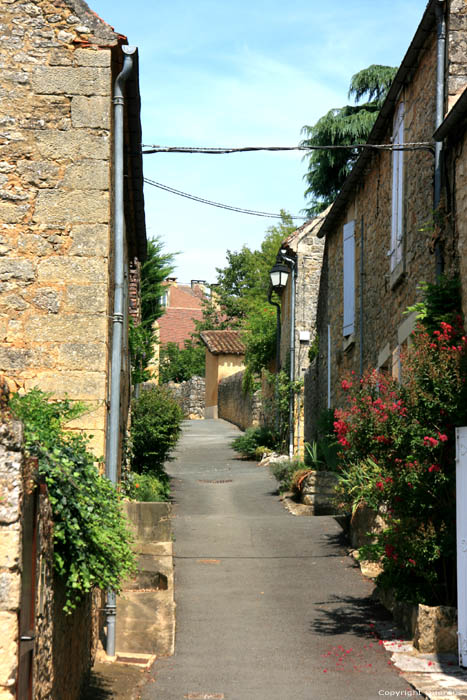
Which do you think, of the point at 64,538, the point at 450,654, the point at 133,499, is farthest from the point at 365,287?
the point at 64,538

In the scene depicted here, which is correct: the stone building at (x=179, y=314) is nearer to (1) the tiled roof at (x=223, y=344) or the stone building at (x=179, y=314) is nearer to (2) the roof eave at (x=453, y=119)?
(1) the tiled roof at (x=223, y=344)

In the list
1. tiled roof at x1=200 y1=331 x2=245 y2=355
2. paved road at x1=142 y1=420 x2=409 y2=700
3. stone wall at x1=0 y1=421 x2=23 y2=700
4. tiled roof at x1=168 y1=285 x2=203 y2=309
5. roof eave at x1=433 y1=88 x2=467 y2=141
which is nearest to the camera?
stone wall at x1=0 y1=421 x2=23 y2=700

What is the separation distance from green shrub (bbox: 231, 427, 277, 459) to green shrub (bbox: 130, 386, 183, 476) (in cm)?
735

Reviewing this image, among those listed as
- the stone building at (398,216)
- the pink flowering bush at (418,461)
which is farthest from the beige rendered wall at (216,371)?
the pink flowering bush at (418,461)

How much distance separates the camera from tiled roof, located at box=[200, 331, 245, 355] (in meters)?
36.7

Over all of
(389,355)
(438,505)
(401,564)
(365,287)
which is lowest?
(401,564)

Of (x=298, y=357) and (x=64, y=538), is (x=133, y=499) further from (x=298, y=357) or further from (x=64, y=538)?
(x=298, y=357)

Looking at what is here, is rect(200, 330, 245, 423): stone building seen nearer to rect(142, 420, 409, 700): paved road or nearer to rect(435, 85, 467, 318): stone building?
rect(142, 420, 409, 700): paved road

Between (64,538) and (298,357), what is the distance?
16.4m

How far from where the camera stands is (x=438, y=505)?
7559 millimetres

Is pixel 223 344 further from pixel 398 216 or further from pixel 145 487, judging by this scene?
pixel 398 216

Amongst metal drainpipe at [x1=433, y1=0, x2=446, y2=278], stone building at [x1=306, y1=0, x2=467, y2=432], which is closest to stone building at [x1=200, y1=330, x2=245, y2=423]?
stone building at [x1=306, y1=0, x2=467, y2=432]

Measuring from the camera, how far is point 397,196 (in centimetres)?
1144

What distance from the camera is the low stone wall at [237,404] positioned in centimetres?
2942
